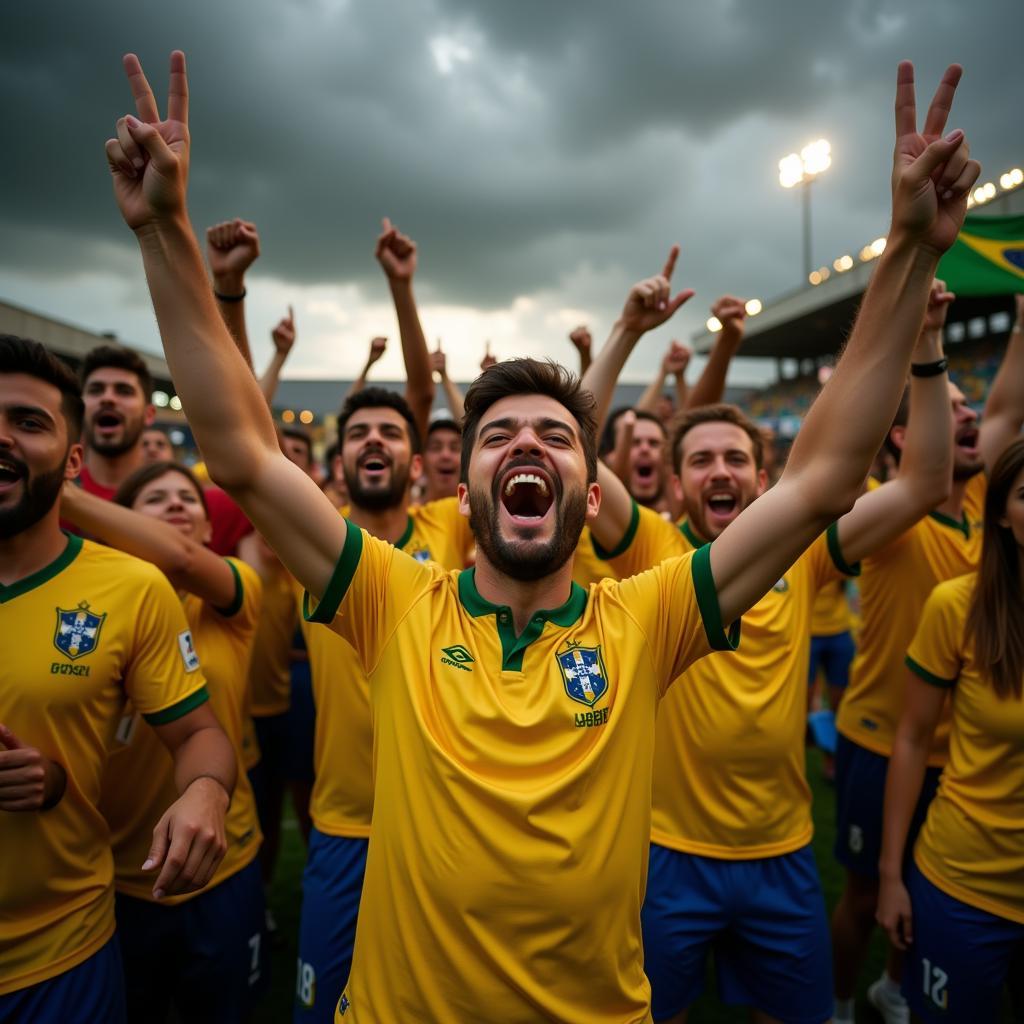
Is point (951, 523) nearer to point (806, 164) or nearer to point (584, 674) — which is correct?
point (584, 674)

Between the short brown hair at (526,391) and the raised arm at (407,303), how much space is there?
56.7 inches

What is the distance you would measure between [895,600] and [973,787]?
1.05 meters

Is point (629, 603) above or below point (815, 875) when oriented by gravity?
above

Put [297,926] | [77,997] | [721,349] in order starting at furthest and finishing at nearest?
[297,926] → [721,349] → [77,997]

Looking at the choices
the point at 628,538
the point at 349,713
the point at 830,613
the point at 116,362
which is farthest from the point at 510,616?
the point at 830,613

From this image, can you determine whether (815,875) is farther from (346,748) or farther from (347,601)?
(347,601)

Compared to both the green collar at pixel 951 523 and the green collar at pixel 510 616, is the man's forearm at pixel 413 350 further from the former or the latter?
the green collar at pixel 951 523

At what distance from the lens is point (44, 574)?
1981 millimetres

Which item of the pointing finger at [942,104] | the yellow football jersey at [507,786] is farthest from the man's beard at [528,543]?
the pointing finger at [942,104]

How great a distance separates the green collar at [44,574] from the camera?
1.92 meters

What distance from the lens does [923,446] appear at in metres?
2.35

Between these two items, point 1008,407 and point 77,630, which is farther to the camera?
point 1008,407

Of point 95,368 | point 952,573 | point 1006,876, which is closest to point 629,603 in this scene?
point 1006,876

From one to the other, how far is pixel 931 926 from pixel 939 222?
2.31 metres
